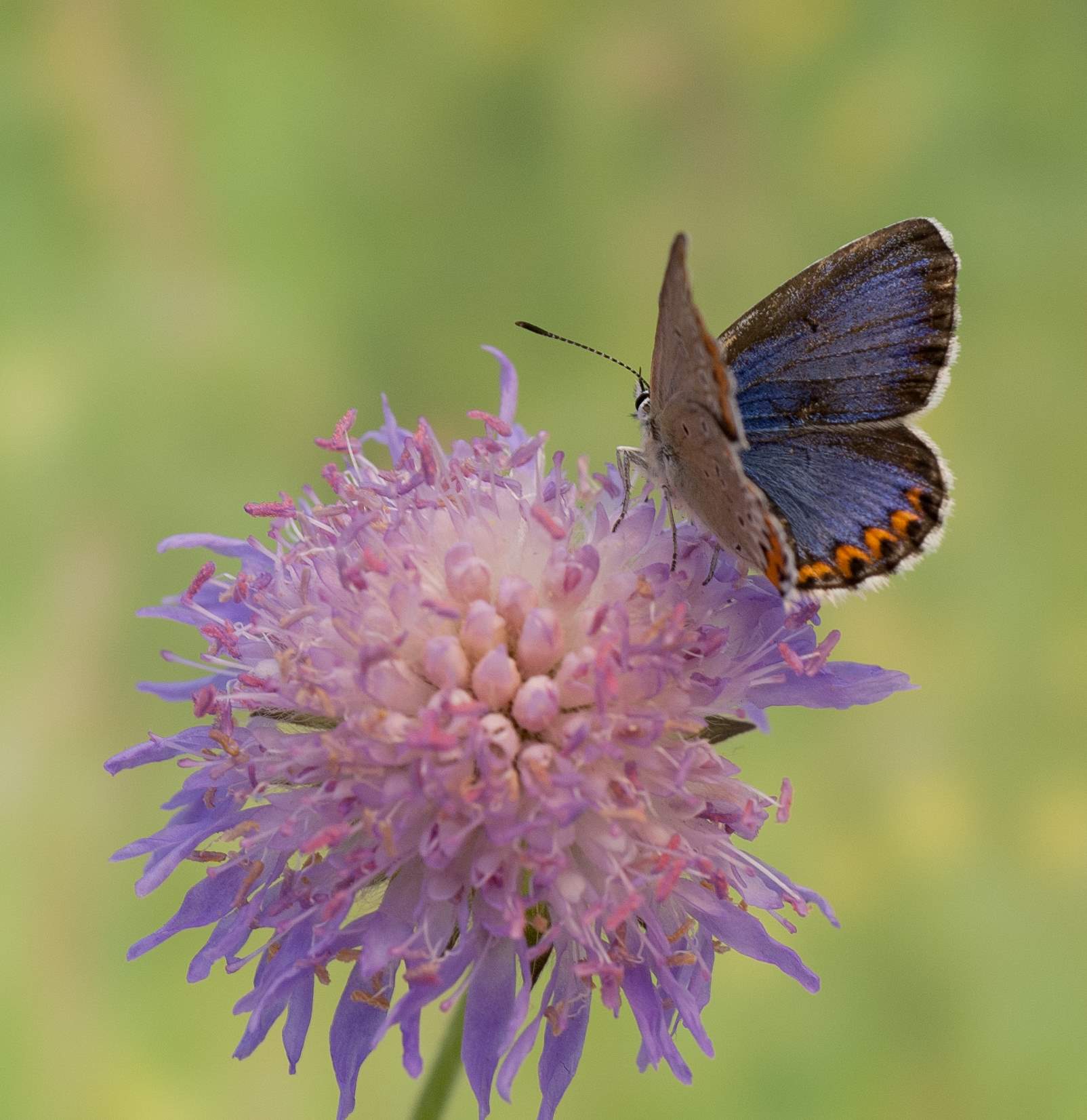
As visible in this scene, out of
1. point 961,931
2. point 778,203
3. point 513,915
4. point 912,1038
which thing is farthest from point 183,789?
point 778,203

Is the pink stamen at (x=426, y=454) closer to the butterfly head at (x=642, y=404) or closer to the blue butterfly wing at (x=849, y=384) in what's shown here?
the butterfly head at (x=642, y=404)

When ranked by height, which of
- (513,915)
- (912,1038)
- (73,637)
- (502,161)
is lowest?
(912,1038)

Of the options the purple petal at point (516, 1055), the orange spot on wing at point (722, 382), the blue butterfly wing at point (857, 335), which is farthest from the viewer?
the blue butterfly wing at point (857, 335)

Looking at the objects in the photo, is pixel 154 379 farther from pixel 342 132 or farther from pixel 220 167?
pixel 342 132

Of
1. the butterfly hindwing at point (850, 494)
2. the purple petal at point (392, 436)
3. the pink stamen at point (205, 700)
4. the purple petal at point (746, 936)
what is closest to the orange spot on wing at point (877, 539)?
the butterfly hindwing at point (850, 494)

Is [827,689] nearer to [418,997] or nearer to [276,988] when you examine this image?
[418,997]

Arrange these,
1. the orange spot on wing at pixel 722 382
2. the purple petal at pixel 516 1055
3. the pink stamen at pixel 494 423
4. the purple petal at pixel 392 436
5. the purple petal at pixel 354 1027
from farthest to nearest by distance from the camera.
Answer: the purple petal at pixel 392 436
the pink stamen at pixel 494 423
the purple petal at pixel 354 1027
the purple petal at pixel 516 1055
the orange spot on wing at pixel 722 382

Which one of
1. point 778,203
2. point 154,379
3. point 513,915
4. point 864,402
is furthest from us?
point 778,203
